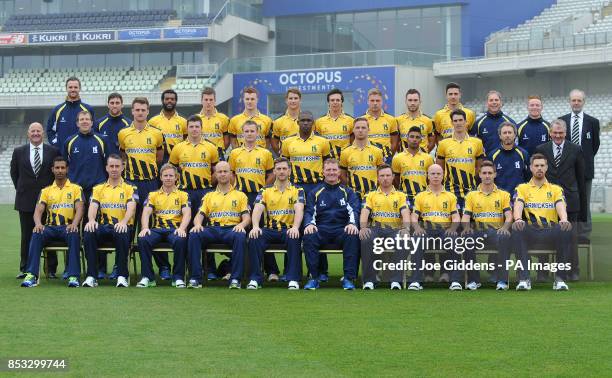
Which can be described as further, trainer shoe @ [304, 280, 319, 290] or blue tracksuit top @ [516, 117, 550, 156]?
blue tracksuit top @ [516, 117, 550, 156]

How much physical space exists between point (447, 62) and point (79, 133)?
91.7ft

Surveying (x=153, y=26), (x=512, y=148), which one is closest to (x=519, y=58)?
(x=153, y=26)

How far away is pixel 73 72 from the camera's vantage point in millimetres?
43906

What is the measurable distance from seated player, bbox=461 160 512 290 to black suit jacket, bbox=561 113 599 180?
4.60ft

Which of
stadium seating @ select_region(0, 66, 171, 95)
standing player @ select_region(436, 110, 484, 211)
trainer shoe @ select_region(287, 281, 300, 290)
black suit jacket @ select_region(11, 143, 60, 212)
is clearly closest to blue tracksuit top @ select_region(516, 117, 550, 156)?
standing player @ select_region(436, 110, 484, 211)

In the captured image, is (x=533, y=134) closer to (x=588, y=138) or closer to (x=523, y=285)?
(x=588, y=138)

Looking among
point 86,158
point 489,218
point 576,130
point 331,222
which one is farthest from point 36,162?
point 576,130

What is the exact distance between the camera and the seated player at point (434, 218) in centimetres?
1059

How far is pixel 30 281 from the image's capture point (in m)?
11.0

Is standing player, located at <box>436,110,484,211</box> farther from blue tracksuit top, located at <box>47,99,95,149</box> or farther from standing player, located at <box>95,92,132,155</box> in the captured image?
blue tracksuit top, located at <box>47,99,95,149</box>

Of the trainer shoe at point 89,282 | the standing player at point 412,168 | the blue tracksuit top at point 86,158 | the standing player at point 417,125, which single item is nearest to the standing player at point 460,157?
the standing player at point 412,168

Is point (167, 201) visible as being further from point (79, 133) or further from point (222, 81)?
point (222, 81)

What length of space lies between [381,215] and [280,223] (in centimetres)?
105

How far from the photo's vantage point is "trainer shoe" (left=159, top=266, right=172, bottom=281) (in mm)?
11984
